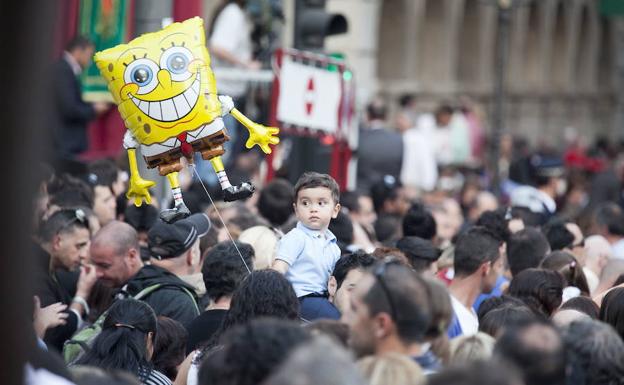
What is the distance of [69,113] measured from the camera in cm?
1252

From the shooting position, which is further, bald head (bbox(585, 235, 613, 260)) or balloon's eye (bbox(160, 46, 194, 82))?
bald head (bbox(585, 235, 613, 260))

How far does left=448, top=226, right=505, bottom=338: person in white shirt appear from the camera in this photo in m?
6.95

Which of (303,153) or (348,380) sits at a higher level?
(348,380)

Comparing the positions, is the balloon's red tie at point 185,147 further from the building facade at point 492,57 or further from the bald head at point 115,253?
the building facade at point 492,57

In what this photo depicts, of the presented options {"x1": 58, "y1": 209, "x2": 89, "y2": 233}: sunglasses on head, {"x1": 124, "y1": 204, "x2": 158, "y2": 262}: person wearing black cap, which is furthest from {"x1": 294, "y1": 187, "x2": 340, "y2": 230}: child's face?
{"x1": 124, "y1": 204, "x2": 158, "y2": 262}: person wearing black cap

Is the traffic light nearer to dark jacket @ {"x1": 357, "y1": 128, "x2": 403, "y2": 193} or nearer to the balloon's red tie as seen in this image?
dark jacket @ {"x1": 357, "y1": 128, "x2": 403, "y2": 193}

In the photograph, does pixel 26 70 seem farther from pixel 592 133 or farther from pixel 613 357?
pixel 592 133

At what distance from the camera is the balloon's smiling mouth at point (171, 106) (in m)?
6.62

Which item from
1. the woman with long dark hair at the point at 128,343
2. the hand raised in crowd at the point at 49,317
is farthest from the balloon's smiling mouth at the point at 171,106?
the woman with long dark hair at the point at 128,343

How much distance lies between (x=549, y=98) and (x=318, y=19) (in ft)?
76.0

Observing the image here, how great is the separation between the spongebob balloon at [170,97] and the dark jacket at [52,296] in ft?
2.46

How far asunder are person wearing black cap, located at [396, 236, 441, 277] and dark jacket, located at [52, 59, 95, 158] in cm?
530

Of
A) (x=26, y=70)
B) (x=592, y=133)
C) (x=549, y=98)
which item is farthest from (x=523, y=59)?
(x=26, y=70)

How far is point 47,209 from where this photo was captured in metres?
8.96
